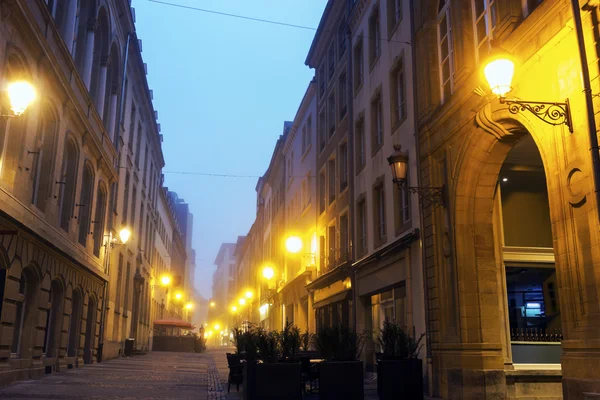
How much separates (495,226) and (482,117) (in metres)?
3.02

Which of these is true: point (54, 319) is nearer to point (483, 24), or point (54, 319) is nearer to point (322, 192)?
point (322, 192)

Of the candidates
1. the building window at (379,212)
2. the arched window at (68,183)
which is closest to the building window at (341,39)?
the building window at (379,212)

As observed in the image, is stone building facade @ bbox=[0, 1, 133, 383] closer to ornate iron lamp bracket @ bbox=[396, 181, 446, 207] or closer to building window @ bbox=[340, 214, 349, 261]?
ornate iron lamp bracket @ bbox=[396, 181, 446, 207]

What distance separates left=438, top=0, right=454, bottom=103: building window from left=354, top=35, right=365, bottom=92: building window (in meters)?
7.22

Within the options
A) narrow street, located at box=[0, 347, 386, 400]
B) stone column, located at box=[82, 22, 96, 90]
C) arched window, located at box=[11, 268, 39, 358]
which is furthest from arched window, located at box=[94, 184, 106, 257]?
arched window, located at box=[11, 268, 39, 358]

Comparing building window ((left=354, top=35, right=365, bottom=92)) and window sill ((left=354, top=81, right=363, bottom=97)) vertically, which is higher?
building window ((left=354, top=35, right=365, bottom=92))

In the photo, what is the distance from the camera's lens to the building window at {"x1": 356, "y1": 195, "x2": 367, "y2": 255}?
20406 mm

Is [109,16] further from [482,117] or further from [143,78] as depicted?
[482,117]

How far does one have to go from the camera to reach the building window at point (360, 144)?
21.0m

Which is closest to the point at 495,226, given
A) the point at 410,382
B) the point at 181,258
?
the point at 410,382

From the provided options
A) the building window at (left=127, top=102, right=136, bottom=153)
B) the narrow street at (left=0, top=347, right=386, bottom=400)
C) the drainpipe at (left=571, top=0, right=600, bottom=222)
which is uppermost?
the building window at (left=127, top=102, right=136, bottom=153)

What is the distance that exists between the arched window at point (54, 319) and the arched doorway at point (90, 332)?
4238 millimetres

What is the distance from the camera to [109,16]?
23438 millimetres

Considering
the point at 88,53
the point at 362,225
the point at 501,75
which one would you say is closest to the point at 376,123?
the point at 362,225
